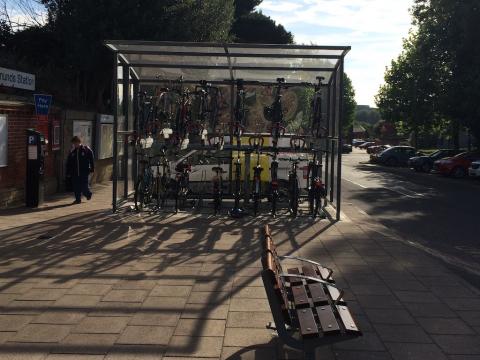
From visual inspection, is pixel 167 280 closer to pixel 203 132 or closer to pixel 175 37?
pixel 203 132

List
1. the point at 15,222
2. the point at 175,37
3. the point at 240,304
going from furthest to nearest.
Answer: the point at 175,37 < the point at 15,222 < the point at 240,304

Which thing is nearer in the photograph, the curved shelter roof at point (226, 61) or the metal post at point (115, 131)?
the curved shelter roof at point (226, 61)

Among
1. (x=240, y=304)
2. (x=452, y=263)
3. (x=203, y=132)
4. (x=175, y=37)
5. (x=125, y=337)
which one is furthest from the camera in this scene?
(x=175, y=37)

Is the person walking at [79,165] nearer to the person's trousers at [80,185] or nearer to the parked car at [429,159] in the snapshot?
the person's trousers at [80,185]

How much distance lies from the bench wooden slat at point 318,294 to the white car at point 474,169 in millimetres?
23763

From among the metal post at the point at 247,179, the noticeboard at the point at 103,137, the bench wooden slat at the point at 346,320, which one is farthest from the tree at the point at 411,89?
the bench wooden slat at the point at 346,320

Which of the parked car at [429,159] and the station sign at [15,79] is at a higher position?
the station sign at [15,79]

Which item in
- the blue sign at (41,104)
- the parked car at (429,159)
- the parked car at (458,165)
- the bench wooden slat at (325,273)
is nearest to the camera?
the bench wooden slat at (325,273)

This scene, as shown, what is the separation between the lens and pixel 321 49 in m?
10.8

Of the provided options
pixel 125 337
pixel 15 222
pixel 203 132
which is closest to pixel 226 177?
pixel 203 132

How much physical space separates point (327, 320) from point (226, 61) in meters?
9.41

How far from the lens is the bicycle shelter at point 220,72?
36.7 feet

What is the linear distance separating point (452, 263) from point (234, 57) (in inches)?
234

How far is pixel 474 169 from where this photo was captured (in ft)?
87.8
